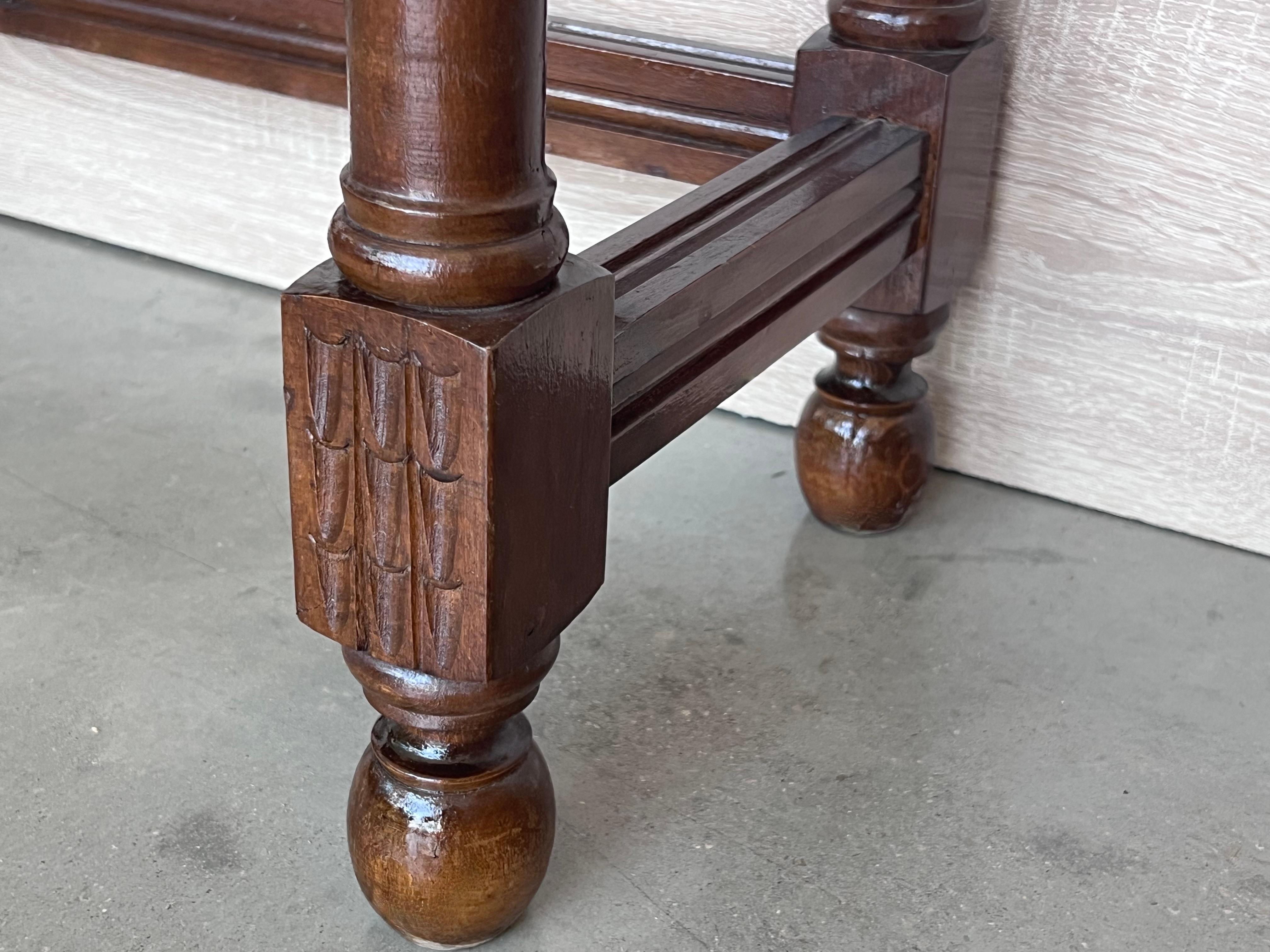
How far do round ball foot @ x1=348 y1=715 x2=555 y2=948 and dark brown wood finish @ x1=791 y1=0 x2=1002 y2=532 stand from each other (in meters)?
0.39

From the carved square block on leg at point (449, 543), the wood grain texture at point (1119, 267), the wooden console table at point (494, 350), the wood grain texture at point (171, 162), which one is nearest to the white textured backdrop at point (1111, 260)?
the wood grain texture at point (1119, 267)

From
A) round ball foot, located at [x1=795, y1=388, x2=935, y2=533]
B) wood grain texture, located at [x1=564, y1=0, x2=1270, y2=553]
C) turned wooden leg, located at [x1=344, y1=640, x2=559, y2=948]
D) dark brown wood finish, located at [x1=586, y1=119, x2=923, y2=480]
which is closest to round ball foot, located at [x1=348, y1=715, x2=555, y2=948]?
turned wooden leg, located at [x1=344, y1=640, x2=559, y2=948]

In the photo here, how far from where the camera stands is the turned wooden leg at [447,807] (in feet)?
1.91

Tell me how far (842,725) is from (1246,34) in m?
0.49

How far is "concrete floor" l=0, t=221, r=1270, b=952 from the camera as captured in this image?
66 centimetres

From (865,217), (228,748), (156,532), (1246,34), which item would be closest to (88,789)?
(228,748)

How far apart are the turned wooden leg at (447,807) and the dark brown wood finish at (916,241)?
39 centimetres

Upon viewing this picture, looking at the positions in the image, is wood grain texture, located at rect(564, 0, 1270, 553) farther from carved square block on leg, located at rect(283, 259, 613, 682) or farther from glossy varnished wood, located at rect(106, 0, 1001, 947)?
carved square block on leg, located at rect(283, 259, 613, 682)

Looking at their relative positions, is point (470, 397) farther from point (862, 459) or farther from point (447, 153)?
point (862, 459)

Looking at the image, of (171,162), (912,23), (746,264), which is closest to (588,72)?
(912,23)

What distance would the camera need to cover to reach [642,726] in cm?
78

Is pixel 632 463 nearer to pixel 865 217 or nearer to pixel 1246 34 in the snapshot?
pixel 865 217

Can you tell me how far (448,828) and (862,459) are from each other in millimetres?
436

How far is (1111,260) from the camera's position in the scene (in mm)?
972
